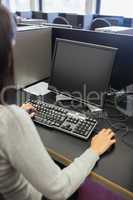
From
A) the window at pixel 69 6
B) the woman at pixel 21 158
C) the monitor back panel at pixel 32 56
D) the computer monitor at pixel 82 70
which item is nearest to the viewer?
the woman at pixel 21 158

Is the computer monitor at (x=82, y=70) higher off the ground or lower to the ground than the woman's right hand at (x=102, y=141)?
higher

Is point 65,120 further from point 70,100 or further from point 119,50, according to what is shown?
point 119,50

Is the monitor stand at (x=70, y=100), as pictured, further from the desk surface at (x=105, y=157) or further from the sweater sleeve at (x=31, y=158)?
the sweater sleeve at (x=31, y=158)

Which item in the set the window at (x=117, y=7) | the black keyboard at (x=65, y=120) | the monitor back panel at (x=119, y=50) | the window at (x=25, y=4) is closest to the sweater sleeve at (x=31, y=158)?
the black keyboard at (x=65, y=120)

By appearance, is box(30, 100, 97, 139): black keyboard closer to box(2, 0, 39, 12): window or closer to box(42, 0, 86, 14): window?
box(42, 0, 86, 14): window

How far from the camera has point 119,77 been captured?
4.89ft

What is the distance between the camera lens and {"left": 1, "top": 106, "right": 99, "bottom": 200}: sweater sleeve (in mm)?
758

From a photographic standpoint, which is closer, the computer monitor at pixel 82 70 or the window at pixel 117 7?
the computer monitor at pixel 82 70

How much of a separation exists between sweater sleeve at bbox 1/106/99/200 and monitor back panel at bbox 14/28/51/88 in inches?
33.0

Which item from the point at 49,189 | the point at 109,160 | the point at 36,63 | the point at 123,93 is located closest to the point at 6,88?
the point at 49,189

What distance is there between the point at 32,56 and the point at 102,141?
34.3 inches

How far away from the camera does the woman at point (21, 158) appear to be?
74 cm

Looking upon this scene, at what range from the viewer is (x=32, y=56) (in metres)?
1.71

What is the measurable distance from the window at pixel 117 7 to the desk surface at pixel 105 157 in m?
4.25
